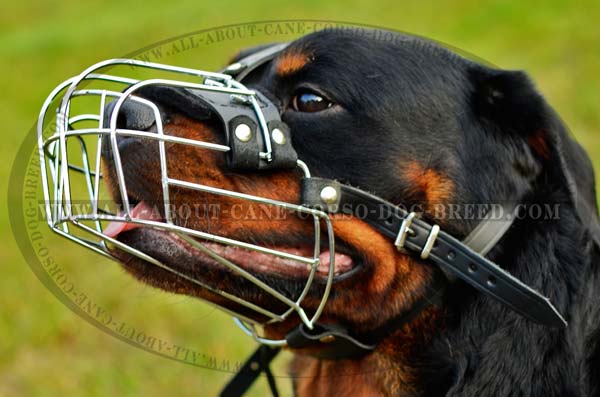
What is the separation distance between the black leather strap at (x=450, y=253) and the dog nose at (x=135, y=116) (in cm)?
44

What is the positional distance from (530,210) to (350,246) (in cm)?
55

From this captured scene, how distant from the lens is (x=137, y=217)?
2188 millimetres

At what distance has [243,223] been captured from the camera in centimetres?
222

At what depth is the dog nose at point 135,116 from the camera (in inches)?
82.8

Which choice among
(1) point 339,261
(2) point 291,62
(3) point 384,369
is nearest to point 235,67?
(2) point 291,62

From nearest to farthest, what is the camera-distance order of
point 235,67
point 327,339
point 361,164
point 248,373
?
point 361,164, point 327,339, point 235,67, point 248,373

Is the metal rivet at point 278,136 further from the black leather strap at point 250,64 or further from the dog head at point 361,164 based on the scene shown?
the black leather strap at point 250,64

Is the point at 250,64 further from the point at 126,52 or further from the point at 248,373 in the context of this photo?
the point at 126,52

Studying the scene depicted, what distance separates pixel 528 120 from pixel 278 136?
0.77 meters

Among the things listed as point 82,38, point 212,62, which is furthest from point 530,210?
point 82,38

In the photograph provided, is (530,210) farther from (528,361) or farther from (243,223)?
(243,223)

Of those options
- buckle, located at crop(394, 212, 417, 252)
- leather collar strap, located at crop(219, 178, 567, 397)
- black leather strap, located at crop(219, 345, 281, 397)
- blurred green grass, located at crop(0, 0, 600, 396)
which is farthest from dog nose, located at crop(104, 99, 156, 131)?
black leather strap, located at crop(219, 345, 281, 397)

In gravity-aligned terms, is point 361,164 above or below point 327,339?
above

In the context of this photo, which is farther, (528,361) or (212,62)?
(212,62)
